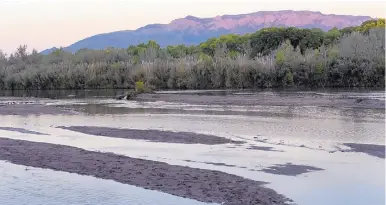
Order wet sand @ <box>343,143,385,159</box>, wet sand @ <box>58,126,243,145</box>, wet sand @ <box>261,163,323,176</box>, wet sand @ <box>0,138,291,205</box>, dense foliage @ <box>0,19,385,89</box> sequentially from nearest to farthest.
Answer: wet sand @ <box>0,138,291,205</box> → wet sand @ <box>261,163,323,176</box> → wet sand @ <box>343,143,385,159</box> → wet sand @ <box>58,126,243,145</box> → dense foliage @ <box>0,19,385,89</box>

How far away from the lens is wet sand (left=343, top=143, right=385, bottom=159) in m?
18.2

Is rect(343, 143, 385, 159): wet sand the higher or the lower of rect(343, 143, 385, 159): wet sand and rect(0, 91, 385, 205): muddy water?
the higher

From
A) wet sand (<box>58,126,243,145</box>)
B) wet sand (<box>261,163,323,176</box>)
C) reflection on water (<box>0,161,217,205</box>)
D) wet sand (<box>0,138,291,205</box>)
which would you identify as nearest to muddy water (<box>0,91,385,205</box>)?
reflection on water (<box>0,161,217,205</box>)

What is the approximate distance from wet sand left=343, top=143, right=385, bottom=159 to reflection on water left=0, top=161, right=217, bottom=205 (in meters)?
8.58

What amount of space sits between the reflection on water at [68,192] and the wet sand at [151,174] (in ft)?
1.36

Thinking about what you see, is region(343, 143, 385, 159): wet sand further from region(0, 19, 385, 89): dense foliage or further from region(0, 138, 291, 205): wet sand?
region(0, 19, 385, 89): dense foliage

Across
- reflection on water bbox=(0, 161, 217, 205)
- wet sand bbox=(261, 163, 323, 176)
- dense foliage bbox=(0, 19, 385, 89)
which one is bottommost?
reflection on water bbox=(0, 161, 217, 205)

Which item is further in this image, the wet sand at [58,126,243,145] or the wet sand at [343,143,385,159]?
the wet sand at [58,126,243,145]

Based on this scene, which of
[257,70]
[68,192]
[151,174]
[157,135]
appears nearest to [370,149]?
[151,174]

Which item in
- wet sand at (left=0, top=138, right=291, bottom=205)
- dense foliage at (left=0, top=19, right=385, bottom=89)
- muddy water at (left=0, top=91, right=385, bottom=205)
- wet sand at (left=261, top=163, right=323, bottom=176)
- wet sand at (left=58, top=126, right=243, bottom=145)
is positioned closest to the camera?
wet sand at (left=0, top=138, right=291, bottom=205)

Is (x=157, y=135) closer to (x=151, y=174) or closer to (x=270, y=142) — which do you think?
(x=270, y=142)

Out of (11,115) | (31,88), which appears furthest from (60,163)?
(31,88)

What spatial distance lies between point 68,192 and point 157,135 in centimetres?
1090

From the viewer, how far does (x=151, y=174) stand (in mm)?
15055
